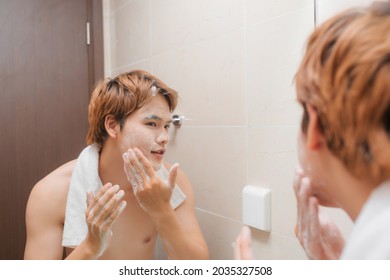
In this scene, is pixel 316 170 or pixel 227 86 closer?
pixel 316 170

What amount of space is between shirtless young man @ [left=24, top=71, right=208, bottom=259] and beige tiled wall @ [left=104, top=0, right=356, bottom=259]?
0.04 m

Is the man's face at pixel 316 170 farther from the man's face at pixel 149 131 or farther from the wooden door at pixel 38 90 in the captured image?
the wooden door at pixel 38 90

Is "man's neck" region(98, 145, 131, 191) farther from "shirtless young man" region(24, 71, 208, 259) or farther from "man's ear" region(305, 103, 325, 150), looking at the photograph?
"man's ear" region(305, 103, 325, 150)

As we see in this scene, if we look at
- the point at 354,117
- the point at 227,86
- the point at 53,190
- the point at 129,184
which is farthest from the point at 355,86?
the point at 53,190

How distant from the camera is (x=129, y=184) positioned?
0.66 meters

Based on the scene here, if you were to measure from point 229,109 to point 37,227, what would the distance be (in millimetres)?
494

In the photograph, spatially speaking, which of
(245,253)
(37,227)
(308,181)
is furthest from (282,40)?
(37,227)

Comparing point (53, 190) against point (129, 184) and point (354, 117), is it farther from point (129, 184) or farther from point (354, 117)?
point (354, 117)

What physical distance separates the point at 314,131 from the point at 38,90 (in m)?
0.61

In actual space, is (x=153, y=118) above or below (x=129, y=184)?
above

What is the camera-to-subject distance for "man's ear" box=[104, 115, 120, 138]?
0.68 m

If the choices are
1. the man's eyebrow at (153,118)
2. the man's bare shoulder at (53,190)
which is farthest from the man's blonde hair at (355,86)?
Result: the man's bare shoulder at (53,190)

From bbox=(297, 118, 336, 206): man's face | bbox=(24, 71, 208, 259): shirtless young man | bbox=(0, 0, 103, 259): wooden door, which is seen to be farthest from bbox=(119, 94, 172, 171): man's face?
bbox=(297, 118, 336, 206): man's face

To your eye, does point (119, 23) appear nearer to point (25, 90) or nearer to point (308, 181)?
point (25, 90)
